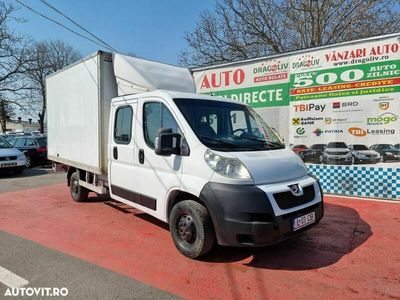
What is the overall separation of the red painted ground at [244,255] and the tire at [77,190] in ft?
2.29

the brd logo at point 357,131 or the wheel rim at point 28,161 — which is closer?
the brd logo at point 357,131

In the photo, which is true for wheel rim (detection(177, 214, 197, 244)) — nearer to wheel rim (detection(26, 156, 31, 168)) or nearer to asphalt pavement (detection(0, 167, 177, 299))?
asphalt pavement (detection(0, 167, 177, 299))

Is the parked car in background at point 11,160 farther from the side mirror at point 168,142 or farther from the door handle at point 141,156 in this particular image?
the side mirror at point 168,142

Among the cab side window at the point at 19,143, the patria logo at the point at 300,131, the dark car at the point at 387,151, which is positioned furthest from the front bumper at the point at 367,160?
the cab side window at the point at 19,143

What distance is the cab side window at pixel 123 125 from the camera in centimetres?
530

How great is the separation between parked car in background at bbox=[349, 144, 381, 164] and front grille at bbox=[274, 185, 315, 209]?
396 cm

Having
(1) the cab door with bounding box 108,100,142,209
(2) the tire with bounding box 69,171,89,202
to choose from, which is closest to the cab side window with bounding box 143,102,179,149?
(1) the cab door with bounding box 108,100,142,209

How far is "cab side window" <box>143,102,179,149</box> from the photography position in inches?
178

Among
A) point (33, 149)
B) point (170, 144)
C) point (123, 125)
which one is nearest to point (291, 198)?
point (170, 144)

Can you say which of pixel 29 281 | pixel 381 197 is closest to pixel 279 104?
pixel 381 197

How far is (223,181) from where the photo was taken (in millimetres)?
3799

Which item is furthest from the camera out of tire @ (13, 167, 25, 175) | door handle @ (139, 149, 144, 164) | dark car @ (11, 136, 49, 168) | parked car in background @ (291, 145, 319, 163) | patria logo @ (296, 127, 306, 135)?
dark car @ (11, 136, 49, 168)

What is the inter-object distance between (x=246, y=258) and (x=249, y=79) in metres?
6.20

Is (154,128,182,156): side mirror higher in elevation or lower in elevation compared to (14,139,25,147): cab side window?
higher
